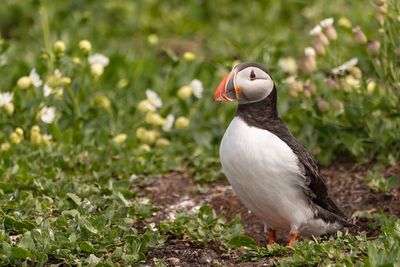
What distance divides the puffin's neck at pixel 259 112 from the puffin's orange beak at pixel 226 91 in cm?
11

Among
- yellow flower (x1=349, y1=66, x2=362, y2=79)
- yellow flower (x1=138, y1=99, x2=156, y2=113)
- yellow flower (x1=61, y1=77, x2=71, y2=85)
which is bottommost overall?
yellow flower (x1=138, y1=99, x2=156, y2=113)

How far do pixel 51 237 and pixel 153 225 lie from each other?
2.32ft

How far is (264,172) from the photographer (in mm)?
5289

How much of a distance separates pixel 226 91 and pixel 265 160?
1.55ft

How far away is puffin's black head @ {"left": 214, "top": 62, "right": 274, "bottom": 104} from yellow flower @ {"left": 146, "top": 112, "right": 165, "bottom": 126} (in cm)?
214

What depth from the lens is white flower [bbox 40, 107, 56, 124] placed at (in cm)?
723

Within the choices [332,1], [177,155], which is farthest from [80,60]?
[332,1]

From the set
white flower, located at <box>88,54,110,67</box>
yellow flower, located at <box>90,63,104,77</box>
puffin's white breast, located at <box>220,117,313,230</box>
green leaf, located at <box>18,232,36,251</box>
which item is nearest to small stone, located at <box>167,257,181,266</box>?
puffin's white breast, located at <box>220,117,313,230</box>

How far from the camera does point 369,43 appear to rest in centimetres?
670

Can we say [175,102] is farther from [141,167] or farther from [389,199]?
[389,199]

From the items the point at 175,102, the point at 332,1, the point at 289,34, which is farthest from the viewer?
the point at 332,1

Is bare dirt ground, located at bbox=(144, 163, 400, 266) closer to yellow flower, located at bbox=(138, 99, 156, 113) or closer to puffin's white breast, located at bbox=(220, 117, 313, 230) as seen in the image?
puffin's white breast, located at bbox=(220, 117, 313, 230)

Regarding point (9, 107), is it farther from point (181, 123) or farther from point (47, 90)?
point (181, 123)

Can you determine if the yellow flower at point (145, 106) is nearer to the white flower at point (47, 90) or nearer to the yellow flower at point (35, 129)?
the white flower at point (47, 90)
